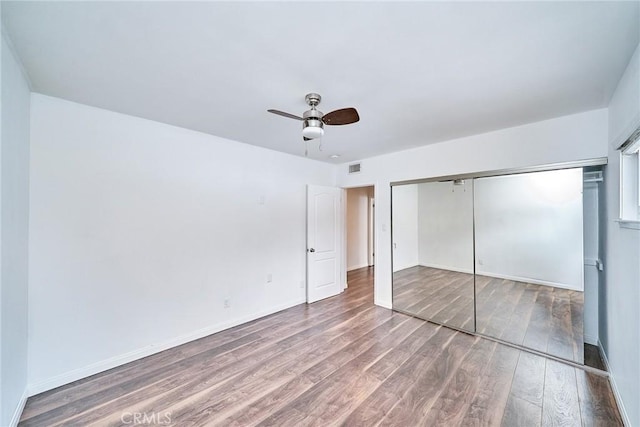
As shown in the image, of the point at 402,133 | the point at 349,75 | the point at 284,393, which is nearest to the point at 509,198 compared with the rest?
the point at 402,133

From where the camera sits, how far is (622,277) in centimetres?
192

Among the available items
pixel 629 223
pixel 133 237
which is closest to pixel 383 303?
pixel 629 223

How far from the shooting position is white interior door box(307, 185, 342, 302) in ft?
14.5

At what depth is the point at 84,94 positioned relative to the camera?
2.18 metres

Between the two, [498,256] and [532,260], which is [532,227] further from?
Result: [498,256]

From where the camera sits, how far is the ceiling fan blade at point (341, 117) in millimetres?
1954

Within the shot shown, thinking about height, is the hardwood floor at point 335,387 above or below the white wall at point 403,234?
below

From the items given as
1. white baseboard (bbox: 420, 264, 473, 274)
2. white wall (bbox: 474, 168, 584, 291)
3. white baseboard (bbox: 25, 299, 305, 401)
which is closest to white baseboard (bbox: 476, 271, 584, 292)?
white wall (bbox: 474, 168, 584, 291)

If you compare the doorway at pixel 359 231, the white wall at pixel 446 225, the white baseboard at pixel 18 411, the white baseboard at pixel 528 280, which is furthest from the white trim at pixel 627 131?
the doorway at pixel 359 231

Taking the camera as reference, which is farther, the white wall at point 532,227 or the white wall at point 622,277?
the white wall at point 532,227

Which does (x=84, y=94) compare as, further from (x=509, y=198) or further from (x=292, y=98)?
(x=509, y=198)

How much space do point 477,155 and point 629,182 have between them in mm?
1481

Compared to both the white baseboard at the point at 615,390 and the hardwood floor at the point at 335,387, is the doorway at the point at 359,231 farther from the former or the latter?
the white baseboard at the point at 615,390

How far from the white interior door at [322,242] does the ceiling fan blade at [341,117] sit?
7.62 feet
